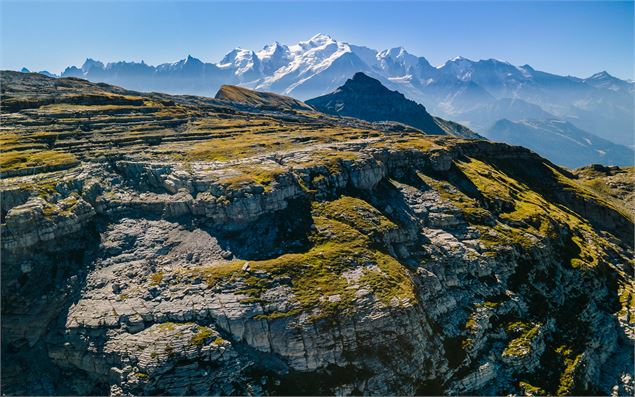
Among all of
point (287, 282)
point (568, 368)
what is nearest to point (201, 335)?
point (287, 282)

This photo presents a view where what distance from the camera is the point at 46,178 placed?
317 feet

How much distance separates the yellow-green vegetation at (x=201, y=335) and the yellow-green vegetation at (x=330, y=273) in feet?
30.5

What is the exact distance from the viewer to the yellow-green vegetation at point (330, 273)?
257ft

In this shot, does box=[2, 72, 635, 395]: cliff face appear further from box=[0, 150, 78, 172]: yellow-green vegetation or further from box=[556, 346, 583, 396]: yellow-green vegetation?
box=[0, 150, 78, 172]: yellow-green vegetation

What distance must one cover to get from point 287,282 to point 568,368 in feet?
209

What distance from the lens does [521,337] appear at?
3585 inches

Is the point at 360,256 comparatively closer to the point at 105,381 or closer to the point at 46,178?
the point at 105,381

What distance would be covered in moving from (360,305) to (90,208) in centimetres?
6311

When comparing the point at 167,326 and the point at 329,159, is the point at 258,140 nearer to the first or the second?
the point at 329,159

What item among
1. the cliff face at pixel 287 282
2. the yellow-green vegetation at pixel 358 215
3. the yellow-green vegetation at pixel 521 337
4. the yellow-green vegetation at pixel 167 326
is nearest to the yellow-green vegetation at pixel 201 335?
the cliff face at pixel 287 282

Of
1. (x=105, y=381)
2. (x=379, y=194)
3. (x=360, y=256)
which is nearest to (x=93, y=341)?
(x=105, y=381)

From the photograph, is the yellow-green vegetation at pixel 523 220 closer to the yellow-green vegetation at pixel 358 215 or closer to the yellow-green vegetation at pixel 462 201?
the yellow-green vegetation at pixel 462 201

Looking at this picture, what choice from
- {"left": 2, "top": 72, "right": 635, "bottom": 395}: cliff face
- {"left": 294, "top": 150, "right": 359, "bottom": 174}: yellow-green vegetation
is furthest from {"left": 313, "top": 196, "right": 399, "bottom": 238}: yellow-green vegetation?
{"left": 294, "top": 150, "right": 359, "bottom": 174}: yellow-green vegetation

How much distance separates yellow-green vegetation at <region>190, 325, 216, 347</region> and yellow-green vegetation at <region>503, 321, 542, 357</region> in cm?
6008
